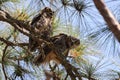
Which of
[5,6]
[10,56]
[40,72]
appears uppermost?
[5,6]

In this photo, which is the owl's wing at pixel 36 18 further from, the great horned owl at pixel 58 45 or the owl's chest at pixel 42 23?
the great horned owl at pixel 58 45

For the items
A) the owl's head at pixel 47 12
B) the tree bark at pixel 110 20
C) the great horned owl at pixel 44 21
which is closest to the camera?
the tree bark at pixel 110 20

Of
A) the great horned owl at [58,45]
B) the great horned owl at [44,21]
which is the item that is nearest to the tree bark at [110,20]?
the great horned owl at [58,45]

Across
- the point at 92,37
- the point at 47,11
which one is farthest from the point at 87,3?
the point at 47,11

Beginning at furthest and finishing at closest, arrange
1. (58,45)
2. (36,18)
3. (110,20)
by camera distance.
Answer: (36,18), (58,45), (110,20)

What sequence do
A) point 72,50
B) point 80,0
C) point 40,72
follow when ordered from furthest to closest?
point 40,72
point 72,50
point 80,0

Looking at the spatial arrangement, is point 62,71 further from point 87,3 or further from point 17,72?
point 87,3

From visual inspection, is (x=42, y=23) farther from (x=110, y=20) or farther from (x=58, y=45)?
(x=110, y=20)

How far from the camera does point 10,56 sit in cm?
248

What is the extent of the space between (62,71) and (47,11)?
1.94 feet

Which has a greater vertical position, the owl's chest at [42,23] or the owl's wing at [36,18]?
the owl's wing at [36,18]

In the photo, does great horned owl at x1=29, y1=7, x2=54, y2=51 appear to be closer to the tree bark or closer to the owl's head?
the owl's head

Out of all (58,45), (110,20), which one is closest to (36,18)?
(58,45)

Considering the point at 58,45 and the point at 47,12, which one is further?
the point at 47,12
